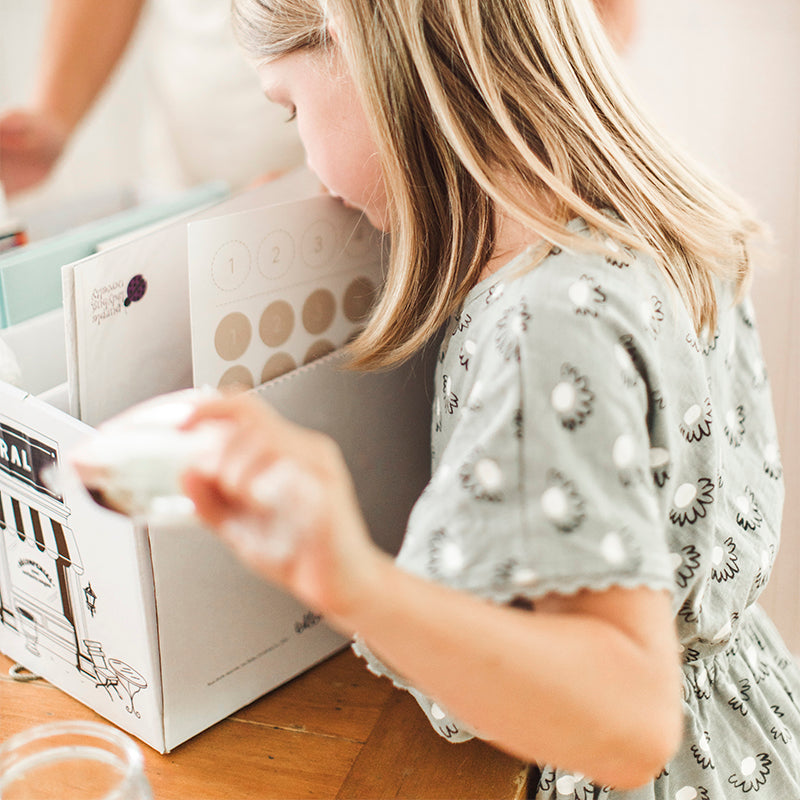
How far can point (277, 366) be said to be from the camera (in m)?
0.63

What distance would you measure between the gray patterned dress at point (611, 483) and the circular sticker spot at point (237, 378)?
0.43 feet

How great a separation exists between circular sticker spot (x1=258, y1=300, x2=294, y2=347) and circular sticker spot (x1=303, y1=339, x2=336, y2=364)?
0.03m

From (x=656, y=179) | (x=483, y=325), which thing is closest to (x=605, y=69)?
(x=656, y=179)

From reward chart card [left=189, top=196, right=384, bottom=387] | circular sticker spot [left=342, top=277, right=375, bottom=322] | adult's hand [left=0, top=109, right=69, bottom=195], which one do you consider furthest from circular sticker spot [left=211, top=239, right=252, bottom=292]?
adult's hand [left=0, top=109, right=69, bottom=195]

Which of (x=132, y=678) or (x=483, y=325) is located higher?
(x=483, y=325)

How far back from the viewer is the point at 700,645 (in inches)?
23.8

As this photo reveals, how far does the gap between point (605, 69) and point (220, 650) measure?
17.7 inches

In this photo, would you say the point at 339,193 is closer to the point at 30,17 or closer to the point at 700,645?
the point at 700,645

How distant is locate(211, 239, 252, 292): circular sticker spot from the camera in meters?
0.58

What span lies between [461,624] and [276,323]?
306mm

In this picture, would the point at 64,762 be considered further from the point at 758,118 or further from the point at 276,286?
the point at 758,118

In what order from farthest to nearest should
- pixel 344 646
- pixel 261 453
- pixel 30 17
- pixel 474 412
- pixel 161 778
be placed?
pixel 30 17
pixel 344 646
pixel 161 778
pixel 474 412
pixel 261 453

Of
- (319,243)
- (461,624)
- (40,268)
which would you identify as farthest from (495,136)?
(40,268)

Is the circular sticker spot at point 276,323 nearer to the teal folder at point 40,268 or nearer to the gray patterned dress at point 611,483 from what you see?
the gray patterned dress at point 611,483
